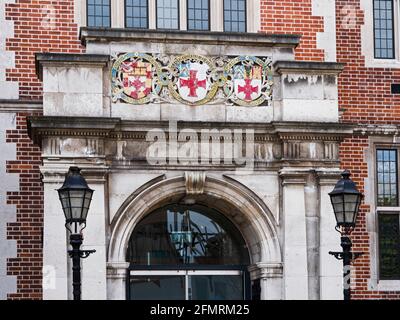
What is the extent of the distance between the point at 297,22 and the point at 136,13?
2716 millimetres

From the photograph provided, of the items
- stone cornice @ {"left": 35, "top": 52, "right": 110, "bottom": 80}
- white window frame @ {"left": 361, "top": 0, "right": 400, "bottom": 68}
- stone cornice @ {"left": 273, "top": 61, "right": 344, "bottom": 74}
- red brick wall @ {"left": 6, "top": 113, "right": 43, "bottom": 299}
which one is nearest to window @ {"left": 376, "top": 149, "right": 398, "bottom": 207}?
white window frame @ {"left": 361, "top": 0, "right": 400, "bottom": 68}

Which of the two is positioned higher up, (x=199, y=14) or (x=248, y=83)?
(x=199, y=14)

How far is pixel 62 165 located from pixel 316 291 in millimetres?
4192

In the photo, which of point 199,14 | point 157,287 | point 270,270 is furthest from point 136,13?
point 270,270

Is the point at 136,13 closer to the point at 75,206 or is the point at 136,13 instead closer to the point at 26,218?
the point at 26,218

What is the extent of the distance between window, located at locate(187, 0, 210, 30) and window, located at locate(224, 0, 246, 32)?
0.33 meters

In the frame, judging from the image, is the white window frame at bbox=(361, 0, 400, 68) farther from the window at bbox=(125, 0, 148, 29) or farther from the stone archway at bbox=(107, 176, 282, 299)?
the stone archway at bbox=(107, 176, 282, 299)

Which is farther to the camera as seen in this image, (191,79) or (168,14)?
(168,14)

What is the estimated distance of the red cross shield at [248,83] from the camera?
18969mm

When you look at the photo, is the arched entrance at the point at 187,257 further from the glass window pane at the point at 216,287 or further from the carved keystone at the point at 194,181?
the carved keystone at the point at 194,181

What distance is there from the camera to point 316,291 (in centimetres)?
1867

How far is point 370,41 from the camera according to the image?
71.7 ft

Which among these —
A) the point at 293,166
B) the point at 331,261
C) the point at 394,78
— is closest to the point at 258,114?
the point at 293,166

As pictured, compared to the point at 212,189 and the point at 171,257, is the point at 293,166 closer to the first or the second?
the point at 212,189
